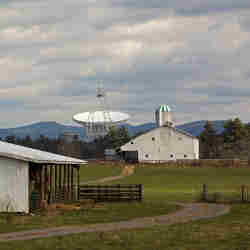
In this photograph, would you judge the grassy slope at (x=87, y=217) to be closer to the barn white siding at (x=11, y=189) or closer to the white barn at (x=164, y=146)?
the barn white siding at (x=11, y=189)

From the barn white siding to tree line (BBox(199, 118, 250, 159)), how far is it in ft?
340

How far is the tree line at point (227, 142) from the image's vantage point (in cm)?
14238

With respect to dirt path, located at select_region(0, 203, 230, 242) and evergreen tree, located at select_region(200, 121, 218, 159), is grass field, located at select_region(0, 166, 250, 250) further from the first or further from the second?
evergreen tree, located at select_region(200, 121, 218, 159)

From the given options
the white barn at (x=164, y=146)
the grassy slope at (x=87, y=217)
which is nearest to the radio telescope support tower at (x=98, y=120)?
the white barn at (x=164, y=146)

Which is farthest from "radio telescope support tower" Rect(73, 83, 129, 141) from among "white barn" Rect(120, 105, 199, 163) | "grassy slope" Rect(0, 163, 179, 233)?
"grassy slope" Rect(0, 163, 179, 233)

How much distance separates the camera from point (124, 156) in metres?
125

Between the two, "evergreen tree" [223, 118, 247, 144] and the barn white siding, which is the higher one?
"evergreen tree" [223, 118, 247, 144]

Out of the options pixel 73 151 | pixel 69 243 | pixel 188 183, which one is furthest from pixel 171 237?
pixel 73 151

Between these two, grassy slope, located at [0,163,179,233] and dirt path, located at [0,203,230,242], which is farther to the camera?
grassy slope, located at [0,163,179,233]

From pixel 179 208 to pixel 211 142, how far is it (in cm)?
13236

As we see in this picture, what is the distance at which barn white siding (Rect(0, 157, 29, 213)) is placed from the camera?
34.0 m

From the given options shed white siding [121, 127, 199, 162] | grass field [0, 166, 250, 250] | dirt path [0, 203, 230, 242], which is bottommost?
grass field [0, 166, 250, 250]

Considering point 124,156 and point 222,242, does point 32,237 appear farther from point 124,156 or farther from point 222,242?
point 124,156

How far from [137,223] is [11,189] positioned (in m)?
7.59
